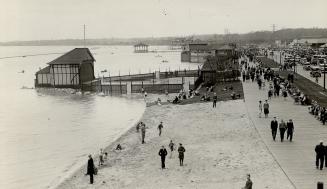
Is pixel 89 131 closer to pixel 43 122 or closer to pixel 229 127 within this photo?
pixel 43 122

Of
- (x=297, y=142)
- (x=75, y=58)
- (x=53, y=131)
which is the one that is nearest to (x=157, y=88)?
(x=75, y=58)

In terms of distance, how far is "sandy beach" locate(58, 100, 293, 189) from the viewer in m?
16.8

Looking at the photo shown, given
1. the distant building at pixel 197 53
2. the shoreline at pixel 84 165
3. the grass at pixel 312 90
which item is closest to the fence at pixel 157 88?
the grass at pixel 312 90

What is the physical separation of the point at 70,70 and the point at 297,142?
46.4 metres

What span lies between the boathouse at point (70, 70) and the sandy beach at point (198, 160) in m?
33.2

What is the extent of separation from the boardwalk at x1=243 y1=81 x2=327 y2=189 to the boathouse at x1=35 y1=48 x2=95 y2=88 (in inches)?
1295

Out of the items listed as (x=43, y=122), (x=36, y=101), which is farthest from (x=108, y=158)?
(x=36, y=101)

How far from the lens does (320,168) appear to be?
16641 millimetres

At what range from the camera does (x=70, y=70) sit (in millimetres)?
63250

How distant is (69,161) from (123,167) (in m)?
4.53

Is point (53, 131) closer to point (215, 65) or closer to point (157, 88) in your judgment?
point (157, 88)

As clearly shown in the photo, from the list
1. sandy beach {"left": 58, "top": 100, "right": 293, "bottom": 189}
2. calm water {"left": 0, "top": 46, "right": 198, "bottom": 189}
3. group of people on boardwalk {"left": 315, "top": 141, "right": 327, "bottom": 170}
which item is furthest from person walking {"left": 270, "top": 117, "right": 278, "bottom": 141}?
calm water {"left": 0, "top": 46, "right": 198, "bottom": 189}

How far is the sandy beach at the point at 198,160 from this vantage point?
16.8 meters

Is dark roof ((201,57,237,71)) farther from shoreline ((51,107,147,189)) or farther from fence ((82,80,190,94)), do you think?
shoreline ((51,107,147,189))
